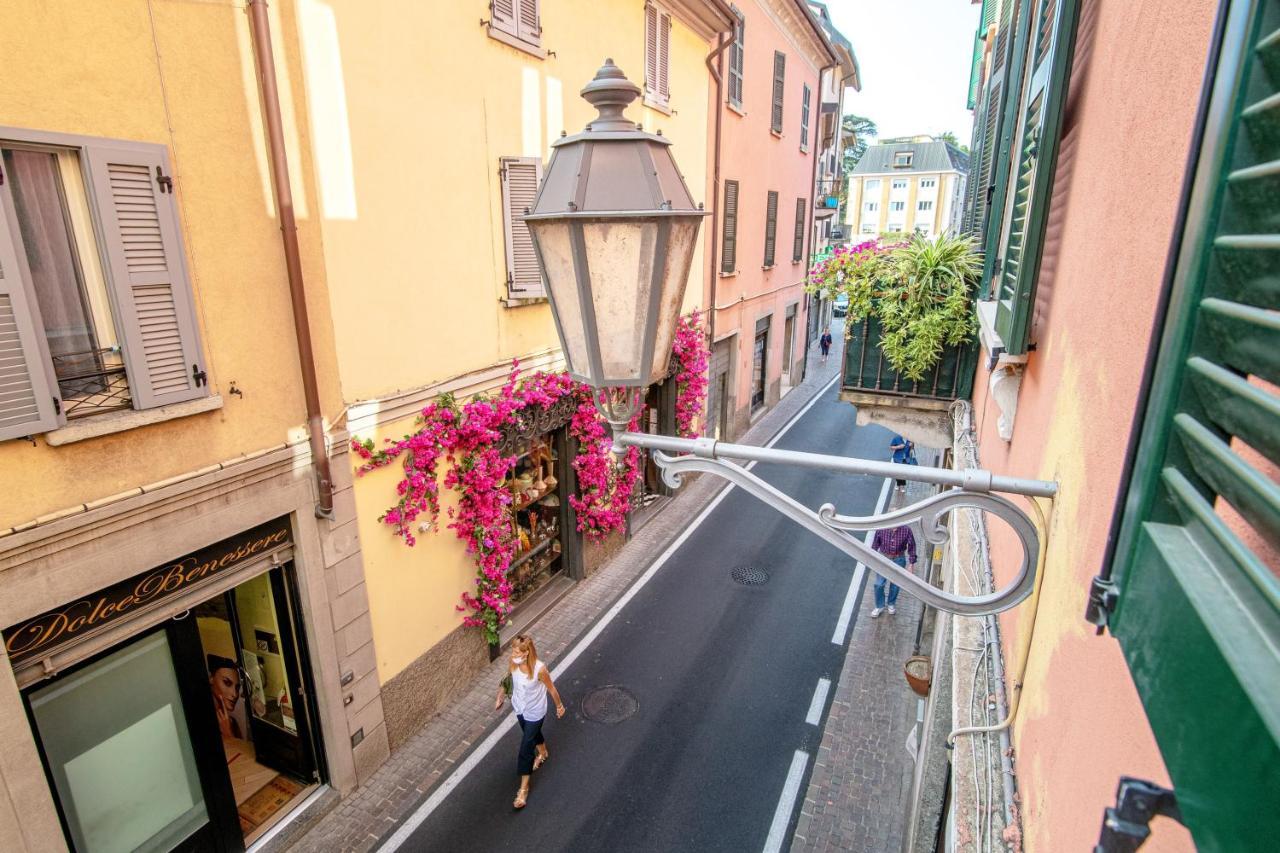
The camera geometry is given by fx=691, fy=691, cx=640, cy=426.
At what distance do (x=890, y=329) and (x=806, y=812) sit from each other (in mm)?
5341

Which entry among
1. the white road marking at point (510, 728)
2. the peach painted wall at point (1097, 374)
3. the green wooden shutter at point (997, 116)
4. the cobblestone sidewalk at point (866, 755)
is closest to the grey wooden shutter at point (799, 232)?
the white road marking at point (510, 728)

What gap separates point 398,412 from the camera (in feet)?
24.6

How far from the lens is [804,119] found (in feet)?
76.5

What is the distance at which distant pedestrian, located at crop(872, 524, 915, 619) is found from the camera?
34.1 ft

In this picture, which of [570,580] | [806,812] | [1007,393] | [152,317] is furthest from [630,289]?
[570,580]

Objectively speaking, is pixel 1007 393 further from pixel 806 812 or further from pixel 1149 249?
pixel 806 812

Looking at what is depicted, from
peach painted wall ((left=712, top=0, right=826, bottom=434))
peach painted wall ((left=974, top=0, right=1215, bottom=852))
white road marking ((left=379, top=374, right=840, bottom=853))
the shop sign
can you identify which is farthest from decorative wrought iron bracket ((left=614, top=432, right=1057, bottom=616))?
peach painted wall ((left=712, top=0, right=826, bottom=434))

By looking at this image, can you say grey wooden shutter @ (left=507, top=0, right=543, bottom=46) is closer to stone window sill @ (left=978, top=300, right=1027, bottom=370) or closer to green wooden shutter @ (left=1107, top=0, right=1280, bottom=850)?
stone window sill @ (left=978, top=300, right=1027, bottom=370)

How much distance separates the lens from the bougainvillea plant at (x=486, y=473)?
25.3 ft

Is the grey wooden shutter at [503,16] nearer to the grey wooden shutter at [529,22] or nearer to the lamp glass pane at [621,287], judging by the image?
the grey wooden shutter at [529,22]

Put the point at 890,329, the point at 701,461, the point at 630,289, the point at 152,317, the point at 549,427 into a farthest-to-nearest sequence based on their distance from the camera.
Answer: the point at 549,427, the point at 890,329, the point at 152,317, the point at 701,461, the point at 630,289

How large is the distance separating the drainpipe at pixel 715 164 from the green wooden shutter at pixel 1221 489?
1408cm

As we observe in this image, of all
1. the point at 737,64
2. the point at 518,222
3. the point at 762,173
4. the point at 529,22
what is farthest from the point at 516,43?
the point at 762,173


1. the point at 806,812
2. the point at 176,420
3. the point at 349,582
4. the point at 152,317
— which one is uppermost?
the point at 152,317
